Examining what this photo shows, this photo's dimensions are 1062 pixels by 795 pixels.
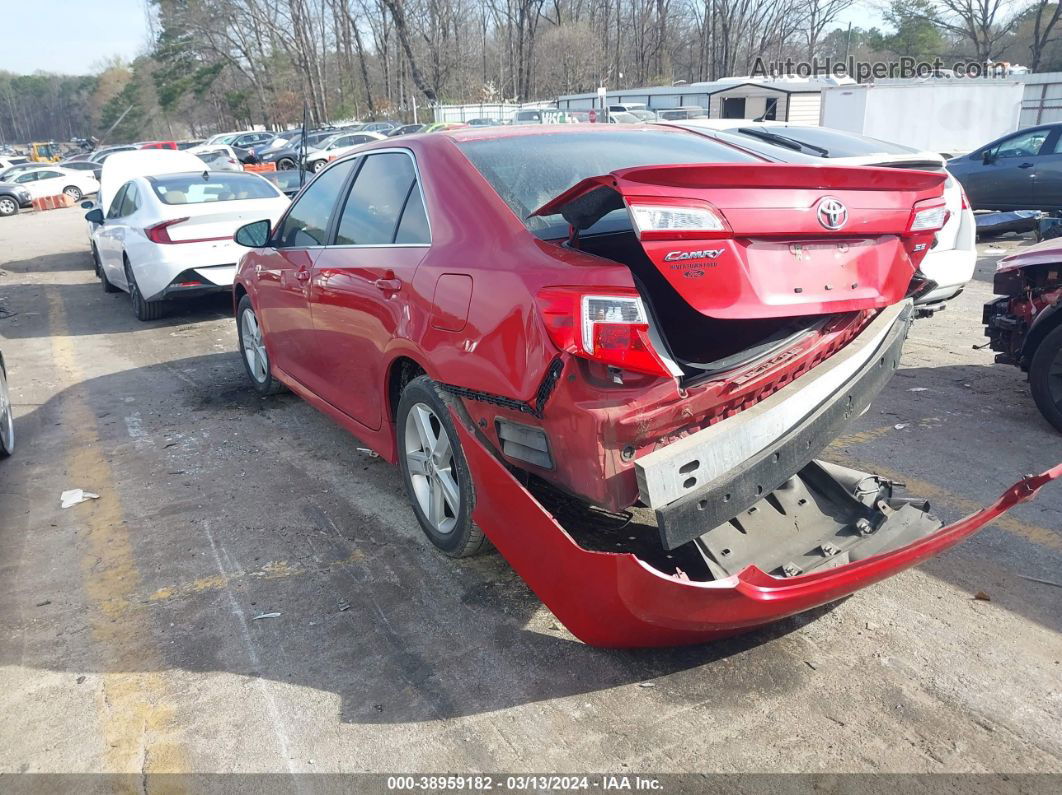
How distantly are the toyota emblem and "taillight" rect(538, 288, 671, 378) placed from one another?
2.52 ft

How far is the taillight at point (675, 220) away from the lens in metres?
2.40

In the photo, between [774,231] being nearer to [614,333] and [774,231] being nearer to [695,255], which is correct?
[695,255]

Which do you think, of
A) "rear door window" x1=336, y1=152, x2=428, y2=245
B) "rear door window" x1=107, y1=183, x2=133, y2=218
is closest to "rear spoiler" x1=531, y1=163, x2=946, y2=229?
"rear door window" x1=336, y1=152, x2=428, y2=245

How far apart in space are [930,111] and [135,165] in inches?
839

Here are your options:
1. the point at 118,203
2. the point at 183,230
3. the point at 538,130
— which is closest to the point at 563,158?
the point at 538,130

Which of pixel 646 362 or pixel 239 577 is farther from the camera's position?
pixel 239 577

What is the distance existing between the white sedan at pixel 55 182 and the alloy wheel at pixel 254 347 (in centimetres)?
2916

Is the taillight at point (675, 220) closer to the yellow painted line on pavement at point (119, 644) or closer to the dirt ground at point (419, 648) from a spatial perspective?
the dirt ground at point (419, 648)

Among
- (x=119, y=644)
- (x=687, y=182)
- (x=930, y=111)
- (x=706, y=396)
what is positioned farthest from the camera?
(x=930, y=111)

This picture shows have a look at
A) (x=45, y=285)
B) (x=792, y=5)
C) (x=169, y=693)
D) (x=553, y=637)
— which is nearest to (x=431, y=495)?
(x=553, y=637)

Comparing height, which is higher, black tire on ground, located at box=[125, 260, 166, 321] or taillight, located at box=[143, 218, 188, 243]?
taillight, located at box=[143, 218, 188, 243]

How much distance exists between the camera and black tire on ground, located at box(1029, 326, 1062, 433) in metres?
4.68

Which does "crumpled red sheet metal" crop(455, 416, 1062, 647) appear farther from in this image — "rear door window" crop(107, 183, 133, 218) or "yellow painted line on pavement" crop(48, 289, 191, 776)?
"rear door window" crop(107, 183, 133, 218)

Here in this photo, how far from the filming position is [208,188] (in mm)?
9484
